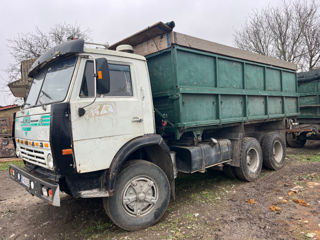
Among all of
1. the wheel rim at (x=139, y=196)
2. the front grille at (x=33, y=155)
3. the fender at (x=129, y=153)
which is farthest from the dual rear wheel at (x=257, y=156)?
the front grille at (x=33, y=155)

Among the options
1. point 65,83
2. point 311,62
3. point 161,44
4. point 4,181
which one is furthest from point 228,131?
point 311,62

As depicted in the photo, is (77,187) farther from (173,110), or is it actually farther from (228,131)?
(228,131)

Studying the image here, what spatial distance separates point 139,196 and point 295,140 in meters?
8.47

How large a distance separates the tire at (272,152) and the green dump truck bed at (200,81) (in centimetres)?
60

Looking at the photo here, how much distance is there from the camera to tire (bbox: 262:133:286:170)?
19.4ft

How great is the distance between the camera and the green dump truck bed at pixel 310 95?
837 centimetres

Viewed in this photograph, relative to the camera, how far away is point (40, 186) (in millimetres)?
2891

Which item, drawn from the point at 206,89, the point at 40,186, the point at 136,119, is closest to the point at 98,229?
the point at 40,186

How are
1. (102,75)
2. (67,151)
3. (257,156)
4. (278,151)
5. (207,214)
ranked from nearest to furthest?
(67,151) → (102,75) → (207,214) → (257,156) → (278,151)

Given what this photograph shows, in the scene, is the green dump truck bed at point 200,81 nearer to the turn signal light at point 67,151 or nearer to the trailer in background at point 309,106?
the turn signal light at point 67,151

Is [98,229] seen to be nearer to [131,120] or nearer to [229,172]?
[131,120]

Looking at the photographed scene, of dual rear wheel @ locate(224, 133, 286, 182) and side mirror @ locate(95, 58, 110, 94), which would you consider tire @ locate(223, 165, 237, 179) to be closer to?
dual rear wheel @ locate(224, 133, 286, 182)

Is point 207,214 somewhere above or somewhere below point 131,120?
below

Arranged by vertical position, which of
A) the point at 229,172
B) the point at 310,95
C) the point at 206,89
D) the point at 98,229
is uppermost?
the point at 310,95
